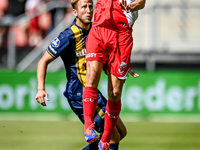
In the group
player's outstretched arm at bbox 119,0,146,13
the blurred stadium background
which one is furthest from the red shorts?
the blurred stadium background

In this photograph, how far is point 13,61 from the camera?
10.6 m

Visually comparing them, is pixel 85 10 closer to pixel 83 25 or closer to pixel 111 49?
pixel 83 25

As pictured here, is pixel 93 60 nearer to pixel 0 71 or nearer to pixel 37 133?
pixel 37 133

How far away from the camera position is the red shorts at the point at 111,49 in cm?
413

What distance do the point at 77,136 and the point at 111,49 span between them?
385cm

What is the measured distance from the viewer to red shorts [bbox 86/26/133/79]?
413 centimetres

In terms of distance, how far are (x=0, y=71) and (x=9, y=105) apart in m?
1.02

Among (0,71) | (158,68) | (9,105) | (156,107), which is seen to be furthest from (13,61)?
(158,68)

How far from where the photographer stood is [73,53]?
460cm

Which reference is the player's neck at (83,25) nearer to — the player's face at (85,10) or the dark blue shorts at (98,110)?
the player's face at (85,10)

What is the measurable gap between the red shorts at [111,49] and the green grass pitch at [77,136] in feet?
7.79

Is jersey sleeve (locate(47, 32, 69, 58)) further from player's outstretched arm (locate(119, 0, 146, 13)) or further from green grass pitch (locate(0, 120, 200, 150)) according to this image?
green grass pitch (locate(0, 120, 200, 150))

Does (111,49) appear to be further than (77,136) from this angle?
No

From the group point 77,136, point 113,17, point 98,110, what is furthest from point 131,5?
point 77,136
